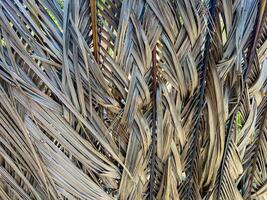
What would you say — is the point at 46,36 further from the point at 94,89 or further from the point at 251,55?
the point at 251,55

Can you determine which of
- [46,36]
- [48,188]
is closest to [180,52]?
[46,36]

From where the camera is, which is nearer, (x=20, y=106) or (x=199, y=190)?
(x=20, y=106)

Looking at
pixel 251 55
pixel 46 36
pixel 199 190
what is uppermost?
pixel 46 36

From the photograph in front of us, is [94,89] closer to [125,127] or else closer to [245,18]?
[125,127]

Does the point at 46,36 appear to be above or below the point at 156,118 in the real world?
above

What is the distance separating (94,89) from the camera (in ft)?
1.84

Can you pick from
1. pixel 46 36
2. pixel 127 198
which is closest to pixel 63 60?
pixel 46 36

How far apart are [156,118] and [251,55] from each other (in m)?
0.20

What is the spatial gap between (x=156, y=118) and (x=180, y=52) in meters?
0.12

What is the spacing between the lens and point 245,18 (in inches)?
21.9

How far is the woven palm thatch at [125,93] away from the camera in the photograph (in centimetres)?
54

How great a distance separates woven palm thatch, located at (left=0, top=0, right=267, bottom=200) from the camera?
0.54 meters

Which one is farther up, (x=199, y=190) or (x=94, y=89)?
(x=94, y=89)

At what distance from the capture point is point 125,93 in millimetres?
575
